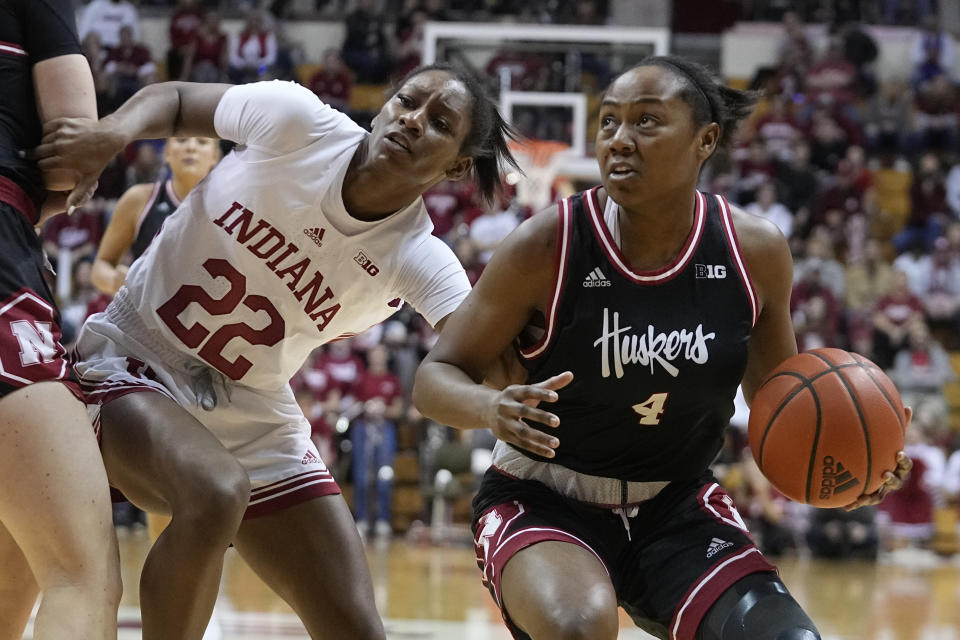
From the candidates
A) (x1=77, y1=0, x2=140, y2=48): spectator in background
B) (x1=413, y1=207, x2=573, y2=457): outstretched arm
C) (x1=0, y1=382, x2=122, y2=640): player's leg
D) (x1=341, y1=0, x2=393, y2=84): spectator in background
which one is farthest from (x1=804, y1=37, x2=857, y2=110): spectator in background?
(x1=0, y1=382, x2=122, y2=640): player's leg

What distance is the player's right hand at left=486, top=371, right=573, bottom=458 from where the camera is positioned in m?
2.56

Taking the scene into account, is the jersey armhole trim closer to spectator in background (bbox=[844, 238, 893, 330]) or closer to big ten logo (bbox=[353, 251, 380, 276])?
big ten logo (bbox=[353, 251, 380, 276])

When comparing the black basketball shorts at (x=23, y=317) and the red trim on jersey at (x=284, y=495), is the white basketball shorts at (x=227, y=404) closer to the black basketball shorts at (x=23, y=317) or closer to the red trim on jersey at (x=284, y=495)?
the red trim on jersey at (x=284, y=495)

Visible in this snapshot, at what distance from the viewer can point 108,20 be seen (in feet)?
52.4

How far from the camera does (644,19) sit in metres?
16.7

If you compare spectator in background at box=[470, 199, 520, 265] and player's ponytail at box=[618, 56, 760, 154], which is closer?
player's ponytail at box=[618, 56, 760, 154]

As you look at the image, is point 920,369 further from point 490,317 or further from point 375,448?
point 490,317

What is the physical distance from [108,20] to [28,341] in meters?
14.6

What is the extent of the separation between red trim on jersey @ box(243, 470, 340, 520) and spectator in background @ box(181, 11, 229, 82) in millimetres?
12969

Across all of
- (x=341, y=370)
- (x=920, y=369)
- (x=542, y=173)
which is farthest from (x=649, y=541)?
(x=920, y=369)

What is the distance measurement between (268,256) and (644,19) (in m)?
14.2

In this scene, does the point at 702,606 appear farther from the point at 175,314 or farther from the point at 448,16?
the point at 448,16

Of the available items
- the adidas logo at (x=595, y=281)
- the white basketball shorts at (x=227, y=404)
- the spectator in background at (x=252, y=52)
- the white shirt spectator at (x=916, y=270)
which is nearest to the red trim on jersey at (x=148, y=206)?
the white basketball shorts at (x=227, y=404)

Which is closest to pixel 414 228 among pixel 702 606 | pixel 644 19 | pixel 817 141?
pixel 702 606
